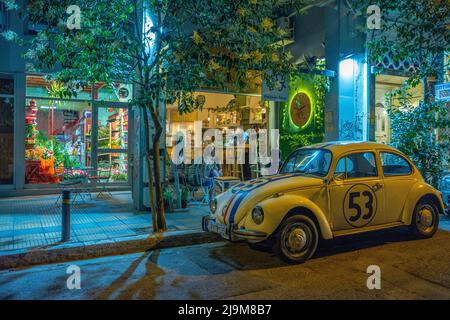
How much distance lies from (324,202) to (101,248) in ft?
12.0

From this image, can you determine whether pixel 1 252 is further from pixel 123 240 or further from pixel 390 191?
pixel 390 191

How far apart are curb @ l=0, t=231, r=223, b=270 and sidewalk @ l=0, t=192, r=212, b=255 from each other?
171mm

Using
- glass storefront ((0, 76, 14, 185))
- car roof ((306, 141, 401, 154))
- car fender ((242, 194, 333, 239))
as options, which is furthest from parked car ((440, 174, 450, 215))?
glass storefront ((0, 76, 14, 185))

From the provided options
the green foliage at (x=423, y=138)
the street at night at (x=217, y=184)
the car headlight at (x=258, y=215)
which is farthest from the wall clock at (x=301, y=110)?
the car headlight at (x=258, y=215)

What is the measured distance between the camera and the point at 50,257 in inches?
249

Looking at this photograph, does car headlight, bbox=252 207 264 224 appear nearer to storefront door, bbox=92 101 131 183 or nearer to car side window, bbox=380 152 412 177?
car side window, bbox=380 152 412 177

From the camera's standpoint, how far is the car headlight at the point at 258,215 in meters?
5.75

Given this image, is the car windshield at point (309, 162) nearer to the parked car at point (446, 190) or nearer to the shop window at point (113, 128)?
the parked car at point (446, 190)

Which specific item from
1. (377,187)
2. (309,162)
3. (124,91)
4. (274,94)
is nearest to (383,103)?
(274,94)

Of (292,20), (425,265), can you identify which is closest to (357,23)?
(292,20)

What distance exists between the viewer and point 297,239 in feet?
19.6

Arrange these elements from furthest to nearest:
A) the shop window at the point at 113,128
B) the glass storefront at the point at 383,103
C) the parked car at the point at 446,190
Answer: the shop window at the point at 113,128, the glass storefront at the point at 383,103, the parked car at the point at 446,190
